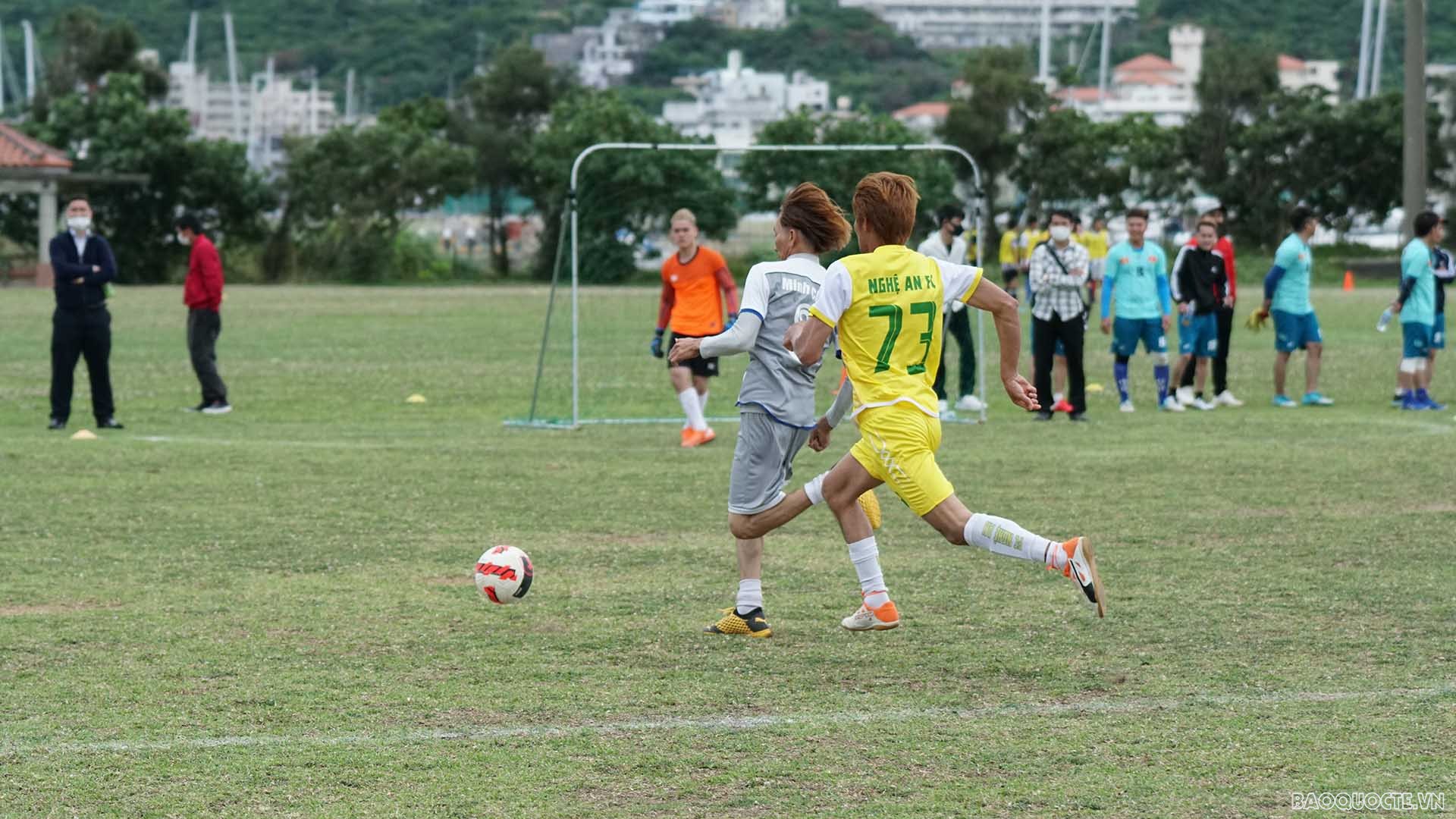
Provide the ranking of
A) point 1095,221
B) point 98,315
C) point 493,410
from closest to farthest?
point 98,315, point 493,410, point 1095,221

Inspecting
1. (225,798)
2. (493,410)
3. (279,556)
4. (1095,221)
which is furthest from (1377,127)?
(225,798)

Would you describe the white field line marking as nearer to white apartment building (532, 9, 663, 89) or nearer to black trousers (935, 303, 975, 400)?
black trousers (935, 303, 975, 400)

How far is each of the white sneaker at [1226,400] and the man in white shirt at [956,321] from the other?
2.37m

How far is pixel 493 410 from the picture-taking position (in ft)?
60.3

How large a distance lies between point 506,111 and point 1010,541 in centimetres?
6580

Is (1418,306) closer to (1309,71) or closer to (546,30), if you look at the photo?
(1309,71)

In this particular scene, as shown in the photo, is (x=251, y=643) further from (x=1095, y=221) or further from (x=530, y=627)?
(x=1095, y=221)

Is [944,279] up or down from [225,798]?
up

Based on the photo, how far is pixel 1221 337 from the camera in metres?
18.1

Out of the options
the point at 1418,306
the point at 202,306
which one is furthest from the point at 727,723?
the point at 1418,306

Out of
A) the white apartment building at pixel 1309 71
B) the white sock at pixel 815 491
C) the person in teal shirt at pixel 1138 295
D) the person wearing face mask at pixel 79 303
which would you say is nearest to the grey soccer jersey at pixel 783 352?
the white sock at pixel 815 491

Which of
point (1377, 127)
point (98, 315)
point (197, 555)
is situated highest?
point (1377, 127)

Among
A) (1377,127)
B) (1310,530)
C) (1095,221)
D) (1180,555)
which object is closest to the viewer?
(1180,555)

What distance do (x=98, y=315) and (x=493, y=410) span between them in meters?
4.07
